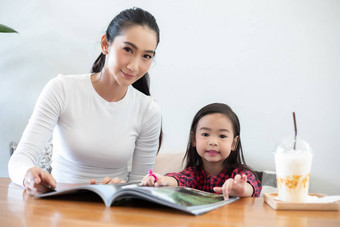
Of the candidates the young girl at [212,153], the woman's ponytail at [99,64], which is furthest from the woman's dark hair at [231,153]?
the woman's ponytail at [99,64]

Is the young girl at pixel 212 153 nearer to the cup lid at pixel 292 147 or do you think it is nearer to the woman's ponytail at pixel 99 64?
the cup lid at pixel 292 147

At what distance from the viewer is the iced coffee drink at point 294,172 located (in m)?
0.89

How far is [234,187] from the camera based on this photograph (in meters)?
0.99

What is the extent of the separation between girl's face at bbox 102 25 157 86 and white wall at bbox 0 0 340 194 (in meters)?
1.23

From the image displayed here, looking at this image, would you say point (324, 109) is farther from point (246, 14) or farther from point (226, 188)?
point (226, 188)

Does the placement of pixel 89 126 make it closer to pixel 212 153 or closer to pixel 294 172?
pixel 212 153

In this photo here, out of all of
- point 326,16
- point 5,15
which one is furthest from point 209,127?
point 5,15

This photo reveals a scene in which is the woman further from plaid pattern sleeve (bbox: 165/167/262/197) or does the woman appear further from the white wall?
the white wall

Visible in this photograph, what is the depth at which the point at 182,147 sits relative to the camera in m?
2.58

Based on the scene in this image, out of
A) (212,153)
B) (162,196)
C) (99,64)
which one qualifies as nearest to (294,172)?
(162,196)

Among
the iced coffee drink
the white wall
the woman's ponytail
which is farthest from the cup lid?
the white wall

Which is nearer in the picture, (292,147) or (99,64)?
(292,147)

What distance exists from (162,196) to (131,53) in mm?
643

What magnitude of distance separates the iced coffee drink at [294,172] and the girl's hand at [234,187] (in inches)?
3.6
